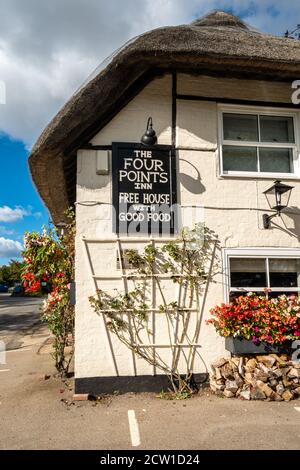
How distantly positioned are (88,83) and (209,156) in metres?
2.26

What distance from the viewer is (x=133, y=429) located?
4.11 meters

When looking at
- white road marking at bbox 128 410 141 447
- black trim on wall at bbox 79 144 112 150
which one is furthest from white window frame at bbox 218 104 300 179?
white road marking at bbox 128 410 141 447

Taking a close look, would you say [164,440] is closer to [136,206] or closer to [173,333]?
[173,333]

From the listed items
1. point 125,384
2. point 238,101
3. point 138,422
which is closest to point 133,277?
point 125,384

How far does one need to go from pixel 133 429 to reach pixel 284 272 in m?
3.44

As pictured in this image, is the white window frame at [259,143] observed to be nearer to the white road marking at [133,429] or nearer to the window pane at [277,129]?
the window pane at [277,129]

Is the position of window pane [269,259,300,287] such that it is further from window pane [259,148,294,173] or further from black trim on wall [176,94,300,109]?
black trim on wall [176,94,300,109]

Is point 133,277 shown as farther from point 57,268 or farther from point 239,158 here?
point 239,158

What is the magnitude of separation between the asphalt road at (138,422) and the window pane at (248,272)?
176 cm

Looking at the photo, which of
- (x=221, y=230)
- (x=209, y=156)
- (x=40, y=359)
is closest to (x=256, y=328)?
(x=221, y=230)

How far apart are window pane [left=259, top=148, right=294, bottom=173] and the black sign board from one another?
1660mm

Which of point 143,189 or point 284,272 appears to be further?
point 284,272

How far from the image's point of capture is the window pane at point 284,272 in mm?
5875
